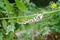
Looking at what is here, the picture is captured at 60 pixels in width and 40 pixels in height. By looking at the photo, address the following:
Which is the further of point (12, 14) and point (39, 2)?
point (39, 2)

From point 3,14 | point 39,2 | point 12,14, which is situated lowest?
point 39,2

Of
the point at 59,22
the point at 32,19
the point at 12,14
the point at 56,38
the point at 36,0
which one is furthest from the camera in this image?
the point at 36,0

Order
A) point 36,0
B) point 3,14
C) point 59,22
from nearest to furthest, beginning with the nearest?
point 3,14 < point 59,22 < point 36,0

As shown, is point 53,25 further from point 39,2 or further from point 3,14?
point 39,2

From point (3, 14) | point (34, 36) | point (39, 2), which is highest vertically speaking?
point (3, 14)

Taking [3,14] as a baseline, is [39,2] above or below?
below

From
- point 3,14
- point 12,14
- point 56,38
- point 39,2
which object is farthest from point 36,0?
point 12,14

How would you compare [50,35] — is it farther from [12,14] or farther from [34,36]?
[12,14]

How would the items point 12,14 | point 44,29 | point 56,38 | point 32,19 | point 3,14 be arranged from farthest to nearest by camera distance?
point 56,38 < point 44,29 < point 3,14 < point 12,14 < point 32,19

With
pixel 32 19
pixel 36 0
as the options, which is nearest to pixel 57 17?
pixel 32 19
